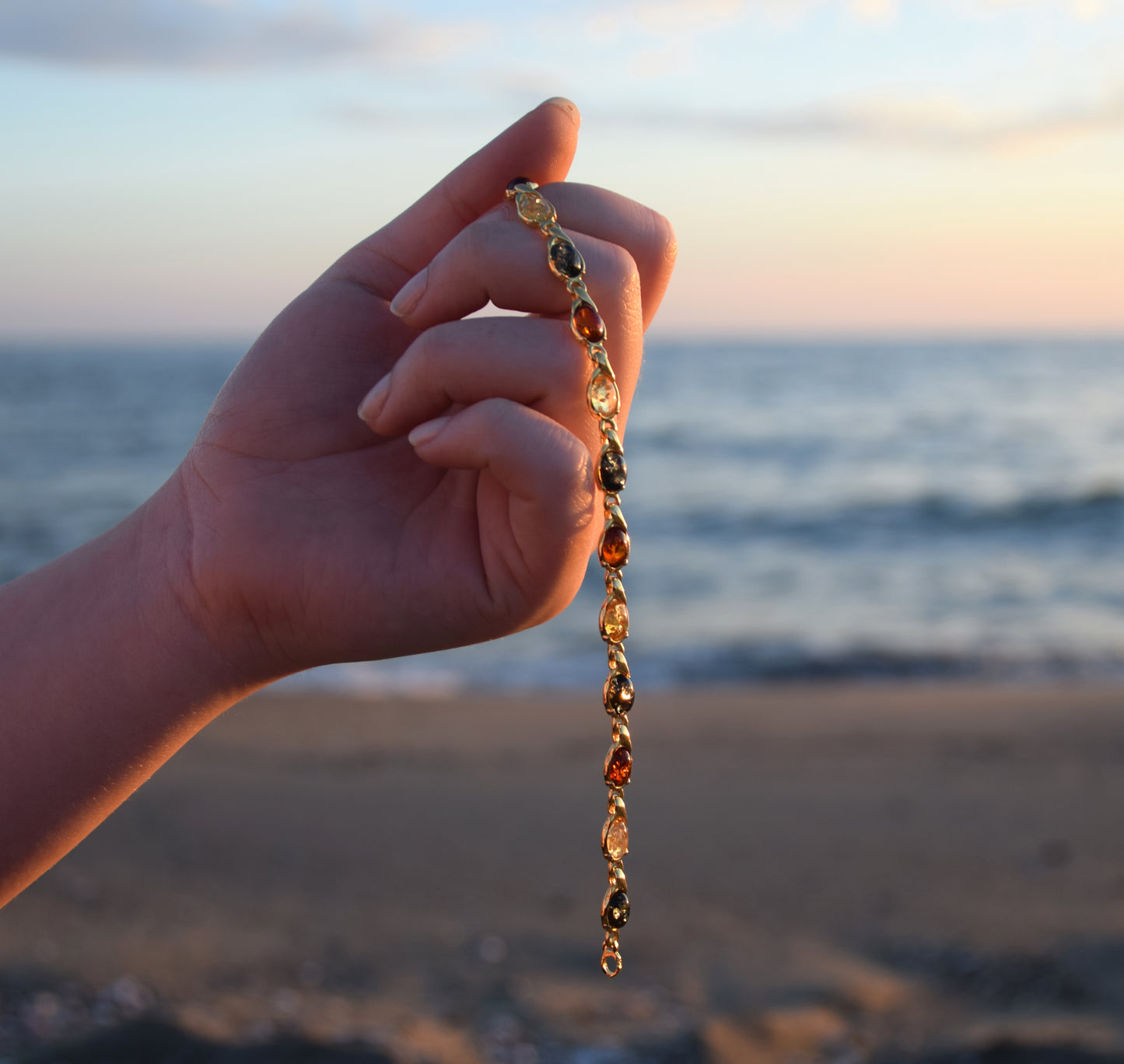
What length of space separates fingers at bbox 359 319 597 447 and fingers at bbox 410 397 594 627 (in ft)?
0.13

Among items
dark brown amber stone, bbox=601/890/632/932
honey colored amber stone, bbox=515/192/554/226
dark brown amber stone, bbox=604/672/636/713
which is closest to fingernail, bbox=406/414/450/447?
honey colored amber stone, bbox=515/192/554/226

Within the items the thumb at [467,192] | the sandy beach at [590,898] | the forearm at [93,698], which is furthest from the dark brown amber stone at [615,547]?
the sandy beach at [590,898]

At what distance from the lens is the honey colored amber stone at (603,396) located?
1.20 meters

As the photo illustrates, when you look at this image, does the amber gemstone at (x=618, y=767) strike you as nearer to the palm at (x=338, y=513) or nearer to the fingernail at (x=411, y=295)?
the palm at (x=338, y=513)

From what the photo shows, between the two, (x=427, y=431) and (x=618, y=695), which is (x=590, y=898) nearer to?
(x=618, y=695)

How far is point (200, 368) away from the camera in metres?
63.5

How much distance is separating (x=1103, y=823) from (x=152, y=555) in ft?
17.9

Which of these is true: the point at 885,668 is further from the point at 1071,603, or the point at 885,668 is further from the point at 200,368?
the point at 200,368

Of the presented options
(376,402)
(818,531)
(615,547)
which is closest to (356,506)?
(376,402)

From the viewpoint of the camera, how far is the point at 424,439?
47.4 inches

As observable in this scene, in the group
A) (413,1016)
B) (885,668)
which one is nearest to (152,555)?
(413,1016)

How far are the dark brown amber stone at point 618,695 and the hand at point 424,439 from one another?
0.14m

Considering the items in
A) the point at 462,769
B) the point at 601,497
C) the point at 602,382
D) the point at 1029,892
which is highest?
the point at 602,382

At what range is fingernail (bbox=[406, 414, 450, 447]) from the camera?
1198 millimetres
